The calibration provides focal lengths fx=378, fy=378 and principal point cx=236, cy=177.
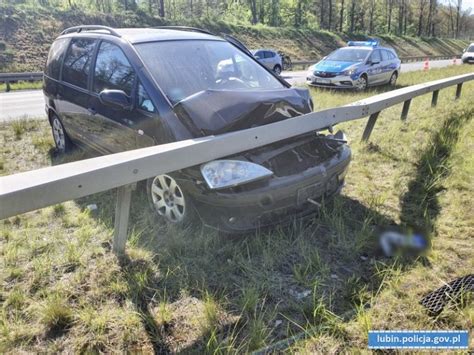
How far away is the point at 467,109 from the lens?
7.42 metres

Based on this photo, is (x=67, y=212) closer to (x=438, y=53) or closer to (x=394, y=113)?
(x=394, y=113)

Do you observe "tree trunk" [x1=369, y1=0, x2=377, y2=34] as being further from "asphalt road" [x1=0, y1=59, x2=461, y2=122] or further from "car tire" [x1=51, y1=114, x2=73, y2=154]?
"car tire" [x1=51, y1=114, x2=73, y2=154]

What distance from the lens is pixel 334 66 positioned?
12.5 metres

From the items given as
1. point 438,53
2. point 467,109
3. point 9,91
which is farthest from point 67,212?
point 438,53

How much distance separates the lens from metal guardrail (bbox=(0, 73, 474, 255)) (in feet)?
6.79

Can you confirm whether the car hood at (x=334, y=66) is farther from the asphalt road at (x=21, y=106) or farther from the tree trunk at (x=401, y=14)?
the tree trunk at (x=401, y=14)

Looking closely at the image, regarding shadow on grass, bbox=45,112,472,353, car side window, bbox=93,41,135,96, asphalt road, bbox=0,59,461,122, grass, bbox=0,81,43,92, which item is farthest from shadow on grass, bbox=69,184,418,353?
grass, bbox=0,81,43,92

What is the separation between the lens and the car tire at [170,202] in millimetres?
3211

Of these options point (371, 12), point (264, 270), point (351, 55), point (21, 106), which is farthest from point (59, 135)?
point (371, 12)

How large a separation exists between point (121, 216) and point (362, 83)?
37.1 feet

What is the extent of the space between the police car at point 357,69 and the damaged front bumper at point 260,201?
9730mm

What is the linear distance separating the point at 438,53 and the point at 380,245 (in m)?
63.0

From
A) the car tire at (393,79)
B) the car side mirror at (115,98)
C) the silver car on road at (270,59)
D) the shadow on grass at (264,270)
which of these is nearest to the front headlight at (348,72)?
the car tire at (393,79)

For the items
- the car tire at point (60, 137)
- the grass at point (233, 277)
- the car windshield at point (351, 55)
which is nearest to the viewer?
the grass at point (233, 277)
